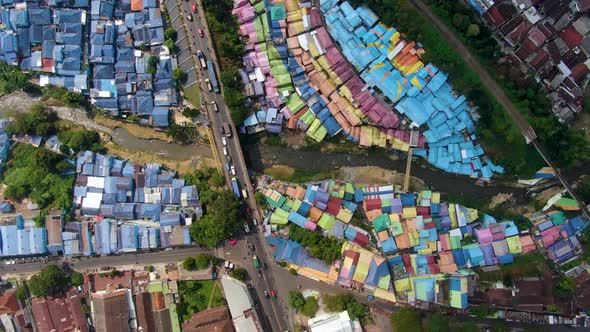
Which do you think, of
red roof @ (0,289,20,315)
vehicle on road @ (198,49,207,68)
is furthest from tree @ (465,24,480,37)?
red roof @ (0,289,20,315)

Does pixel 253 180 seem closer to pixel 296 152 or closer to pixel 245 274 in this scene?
pixel 296 152

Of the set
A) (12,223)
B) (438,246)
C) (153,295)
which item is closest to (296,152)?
(438,246)

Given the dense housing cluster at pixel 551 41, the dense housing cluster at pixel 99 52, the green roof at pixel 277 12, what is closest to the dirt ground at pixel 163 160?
the dense housing cluster at pixel 99 52

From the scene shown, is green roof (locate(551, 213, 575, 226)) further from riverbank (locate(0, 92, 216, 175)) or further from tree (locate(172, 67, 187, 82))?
tree (locate(172, 67, 187, 82))

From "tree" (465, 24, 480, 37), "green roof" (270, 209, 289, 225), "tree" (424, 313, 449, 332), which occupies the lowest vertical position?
"tree" (424, 313, 449, 332)

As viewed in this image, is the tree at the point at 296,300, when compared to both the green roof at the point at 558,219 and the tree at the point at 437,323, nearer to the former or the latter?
the tree at the point at 437,323

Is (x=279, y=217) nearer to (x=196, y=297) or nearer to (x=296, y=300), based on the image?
(x=296, y=300)
